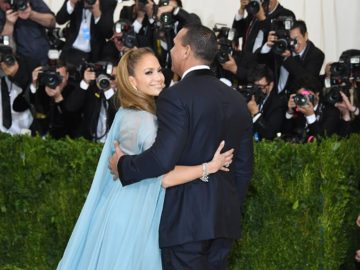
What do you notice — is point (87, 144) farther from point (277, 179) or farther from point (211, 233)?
point (211, 233)

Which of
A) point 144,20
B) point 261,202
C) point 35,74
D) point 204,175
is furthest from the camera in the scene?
point 144,20

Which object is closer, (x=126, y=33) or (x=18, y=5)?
(x=126, y=33)

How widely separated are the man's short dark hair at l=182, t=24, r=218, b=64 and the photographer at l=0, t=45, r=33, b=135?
160 inches

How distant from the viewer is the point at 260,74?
859cm

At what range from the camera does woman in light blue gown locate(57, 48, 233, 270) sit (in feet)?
15.8

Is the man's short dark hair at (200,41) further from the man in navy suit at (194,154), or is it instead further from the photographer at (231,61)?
the photographer at (231,61)

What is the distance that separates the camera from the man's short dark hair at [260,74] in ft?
28.1

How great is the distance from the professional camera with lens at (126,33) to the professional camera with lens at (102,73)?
0.33m

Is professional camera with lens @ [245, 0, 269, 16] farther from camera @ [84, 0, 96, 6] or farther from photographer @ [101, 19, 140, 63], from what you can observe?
camera @ [84, 0, 96, 6]

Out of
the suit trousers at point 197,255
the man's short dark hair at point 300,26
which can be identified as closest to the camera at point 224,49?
the man's short dark hair at point 300,26

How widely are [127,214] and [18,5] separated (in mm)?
4546

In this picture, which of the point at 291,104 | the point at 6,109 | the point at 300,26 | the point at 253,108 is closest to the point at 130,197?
the point at 253,108

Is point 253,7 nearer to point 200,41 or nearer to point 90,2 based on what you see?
point 90,2

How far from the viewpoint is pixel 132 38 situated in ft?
28.7
